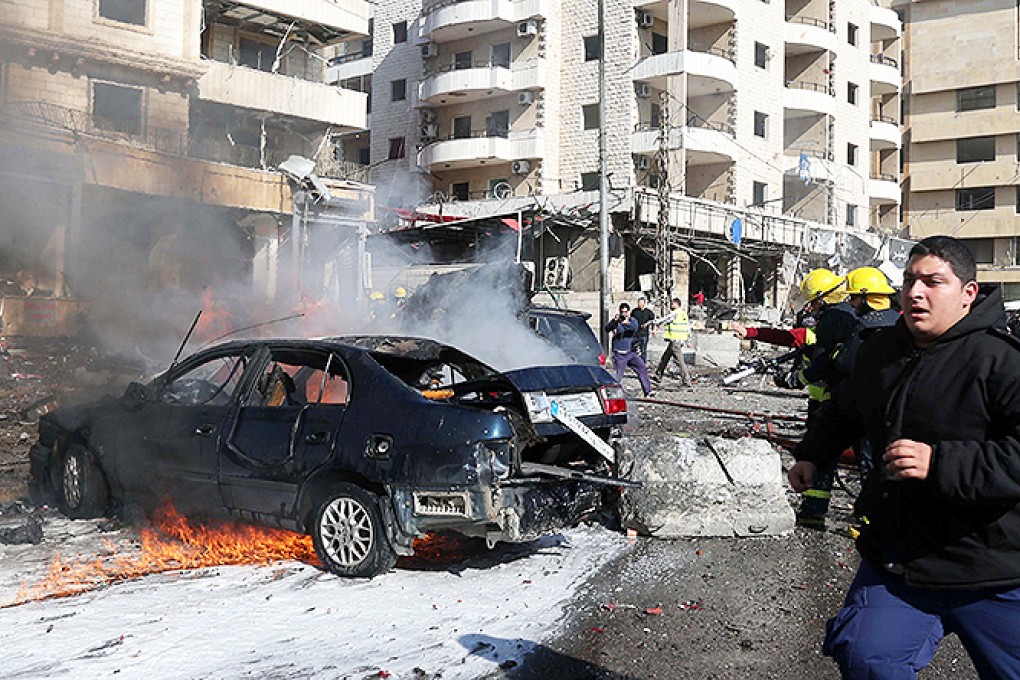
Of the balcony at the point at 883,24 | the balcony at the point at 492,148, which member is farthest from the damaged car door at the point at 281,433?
the balcony at the point at 883,24

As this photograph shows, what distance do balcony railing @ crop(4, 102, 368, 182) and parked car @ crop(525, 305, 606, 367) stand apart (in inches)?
499

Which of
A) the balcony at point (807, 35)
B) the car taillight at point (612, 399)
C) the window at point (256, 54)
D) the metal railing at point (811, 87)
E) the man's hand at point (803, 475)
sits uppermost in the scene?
the balcony at point (807, 35)

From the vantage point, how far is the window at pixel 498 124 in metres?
39.6

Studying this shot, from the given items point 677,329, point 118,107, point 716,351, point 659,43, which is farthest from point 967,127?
point 118,107

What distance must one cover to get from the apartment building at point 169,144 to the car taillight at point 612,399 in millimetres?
12848

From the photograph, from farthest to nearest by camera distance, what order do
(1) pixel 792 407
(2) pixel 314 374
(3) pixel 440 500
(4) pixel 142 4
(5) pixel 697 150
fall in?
(5) pixel 697 150
(4) pixel 142 4
(1) pixel 792 407
(2) pixel 314 374
(3) pixel 440 500

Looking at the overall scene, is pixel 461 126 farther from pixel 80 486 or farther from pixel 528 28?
pixel 80 486

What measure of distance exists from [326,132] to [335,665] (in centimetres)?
2917

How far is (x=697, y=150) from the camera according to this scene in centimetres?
3594

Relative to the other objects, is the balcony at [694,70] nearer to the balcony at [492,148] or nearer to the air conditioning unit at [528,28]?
the air conditioning unit at [528,28]

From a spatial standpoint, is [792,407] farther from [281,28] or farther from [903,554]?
[281,28]

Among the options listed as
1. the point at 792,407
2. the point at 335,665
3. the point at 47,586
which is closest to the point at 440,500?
the point at 335,665

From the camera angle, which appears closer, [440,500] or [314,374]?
[440,500]

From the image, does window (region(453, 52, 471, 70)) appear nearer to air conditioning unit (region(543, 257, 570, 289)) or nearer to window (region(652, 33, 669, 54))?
window (region(652, 33, 669, 54))
